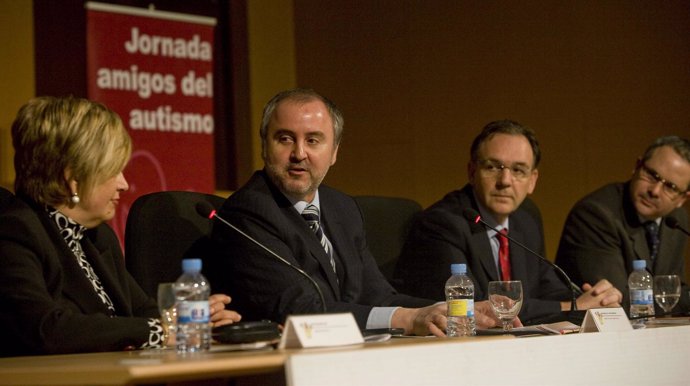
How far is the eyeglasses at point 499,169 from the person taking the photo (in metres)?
3.64

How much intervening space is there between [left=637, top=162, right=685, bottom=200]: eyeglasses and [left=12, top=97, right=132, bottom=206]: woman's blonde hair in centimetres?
260

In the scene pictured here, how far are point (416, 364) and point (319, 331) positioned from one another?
0.19 metres

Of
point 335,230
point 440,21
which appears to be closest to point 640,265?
point 335,230

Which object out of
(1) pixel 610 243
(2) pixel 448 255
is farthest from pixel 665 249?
(2) pixel 448 255

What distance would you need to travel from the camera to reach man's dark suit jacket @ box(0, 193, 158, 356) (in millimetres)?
2045

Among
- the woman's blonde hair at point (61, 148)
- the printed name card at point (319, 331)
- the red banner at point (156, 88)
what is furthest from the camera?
the red banner at point (156, 88)

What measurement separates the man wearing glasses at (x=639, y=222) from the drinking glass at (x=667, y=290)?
433mm

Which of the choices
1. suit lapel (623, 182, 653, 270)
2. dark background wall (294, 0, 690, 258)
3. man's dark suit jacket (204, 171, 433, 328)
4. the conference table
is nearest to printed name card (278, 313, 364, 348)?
the conference table

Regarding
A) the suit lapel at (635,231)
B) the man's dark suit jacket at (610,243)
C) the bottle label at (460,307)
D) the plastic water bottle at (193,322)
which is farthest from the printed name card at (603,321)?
the suit lapel at (635,231)

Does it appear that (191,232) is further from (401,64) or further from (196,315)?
(401,64)

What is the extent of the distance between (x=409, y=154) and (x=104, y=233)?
3408 mm

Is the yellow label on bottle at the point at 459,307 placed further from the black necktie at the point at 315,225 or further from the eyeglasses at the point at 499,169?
the eyeglasses at the point at 499,169

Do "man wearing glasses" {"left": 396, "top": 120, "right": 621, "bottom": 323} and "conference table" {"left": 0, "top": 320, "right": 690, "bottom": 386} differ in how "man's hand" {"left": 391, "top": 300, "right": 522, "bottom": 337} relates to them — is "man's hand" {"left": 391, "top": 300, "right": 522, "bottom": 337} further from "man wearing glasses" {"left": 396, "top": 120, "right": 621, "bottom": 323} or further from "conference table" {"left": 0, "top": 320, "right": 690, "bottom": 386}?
"man wearing glasses" {"left": 396, "top": 120, "right": 621, "bottom": 323}

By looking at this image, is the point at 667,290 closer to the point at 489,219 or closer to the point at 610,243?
the point at 610,243
